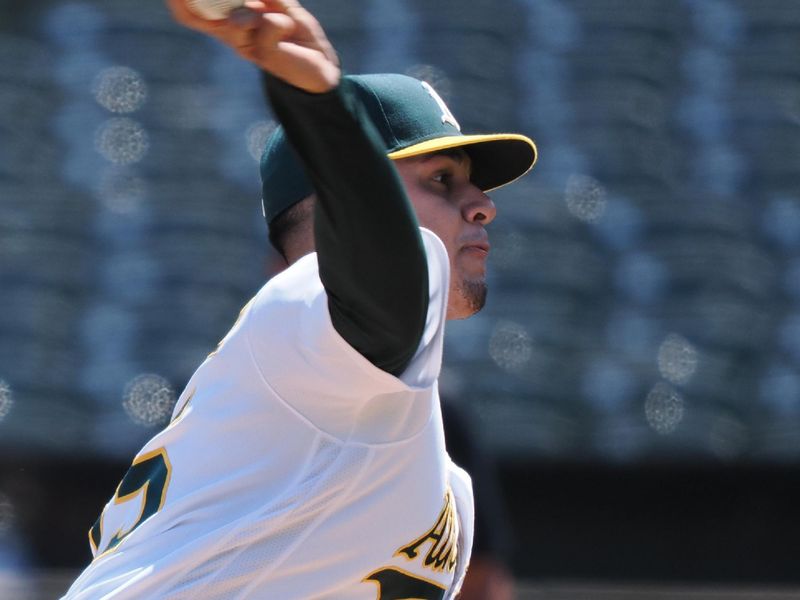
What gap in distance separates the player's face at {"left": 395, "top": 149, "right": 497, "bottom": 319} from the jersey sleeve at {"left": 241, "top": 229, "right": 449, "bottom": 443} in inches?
10.6

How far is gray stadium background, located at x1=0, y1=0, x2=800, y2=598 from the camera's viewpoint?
14.4 feet

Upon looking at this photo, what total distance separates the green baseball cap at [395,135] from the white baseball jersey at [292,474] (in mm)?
297

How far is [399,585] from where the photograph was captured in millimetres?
1717

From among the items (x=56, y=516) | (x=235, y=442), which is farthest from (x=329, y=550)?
(x=56, y=516)

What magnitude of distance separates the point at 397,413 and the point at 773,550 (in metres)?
2.72

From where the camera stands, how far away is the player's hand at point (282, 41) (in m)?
1.27

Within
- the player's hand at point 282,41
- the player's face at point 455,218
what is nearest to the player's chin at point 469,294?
the player's face at point 455,218

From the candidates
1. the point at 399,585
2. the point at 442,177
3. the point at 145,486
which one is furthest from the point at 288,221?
the point at 399,585

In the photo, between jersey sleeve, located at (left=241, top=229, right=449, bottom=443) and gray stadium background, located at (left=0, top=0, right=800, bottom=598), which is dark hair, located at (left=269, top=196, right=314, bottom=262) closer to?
jersey sleeve, located at (left=241, top=229, right=449, bottom=443)

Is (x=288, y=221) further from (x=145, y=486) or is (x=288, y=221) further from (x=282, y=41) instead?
(x=282, y=41)

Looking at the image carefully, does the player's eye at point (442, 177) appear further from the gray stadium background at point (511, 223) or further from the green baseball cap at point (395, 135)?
the gray stadium background at point (511, 223)

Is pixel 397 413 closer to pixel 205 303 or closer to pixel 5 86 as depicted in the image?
pixel 205 303

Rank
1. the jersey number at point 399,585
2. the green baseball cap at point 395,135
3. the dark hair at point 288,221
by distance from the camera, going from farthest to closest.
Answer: the dark hair at point 288,221 → the green baseball cap at point 395,135 → the jersey number at point 399,585

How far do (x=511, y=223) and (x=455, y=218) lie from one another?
306 centimetres
